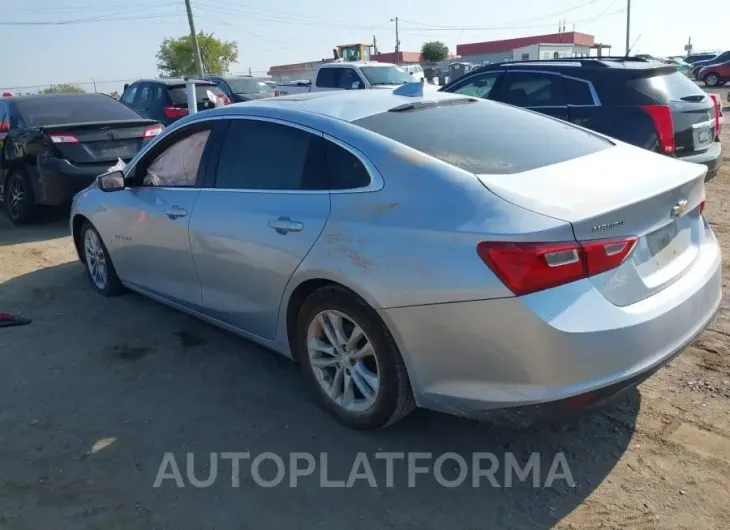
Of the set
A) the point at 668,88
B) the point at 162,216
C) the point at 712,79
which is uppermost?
the point at 668,88

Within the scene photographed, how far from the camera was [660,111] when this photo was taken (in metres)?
6.77

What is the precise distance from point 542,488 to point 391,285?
43.4 inches

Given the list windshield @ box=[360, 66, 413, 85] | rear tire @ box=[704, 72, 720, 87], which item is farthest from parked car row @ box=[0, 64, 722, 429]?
rear tire @ box=[704, 72, 720, 87]

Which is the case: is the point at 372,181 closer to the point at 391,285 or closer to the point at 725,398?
the point at 391,285

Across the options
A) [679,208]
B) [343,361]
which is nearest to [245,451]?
[343,361]

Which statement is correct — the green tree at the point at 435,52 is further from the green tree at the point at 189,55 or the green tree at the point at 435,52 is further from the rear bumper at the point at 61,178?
the rear bumper at the point at 61,178

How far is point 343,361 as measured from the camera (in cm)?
330

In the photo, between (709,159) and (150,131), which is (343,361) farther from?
(150,131)

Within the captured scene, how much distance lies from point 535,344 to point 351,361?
1.04 metres

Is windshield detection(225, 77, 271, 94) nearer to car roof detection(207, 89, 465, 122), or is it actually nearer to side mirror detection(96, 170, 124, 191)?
side mirror detection(96, 170, 124, 191)

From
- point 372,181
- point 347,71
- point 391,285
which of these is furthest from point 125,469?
point 347,71

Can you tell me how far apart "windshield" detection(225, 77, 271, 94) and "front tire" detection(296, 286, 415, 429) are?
527 inches

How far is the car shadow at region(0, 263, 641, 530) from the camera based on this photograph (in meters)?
2.82

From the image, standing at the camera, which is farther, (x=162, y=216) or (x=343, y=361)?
(x=162, y=216)
